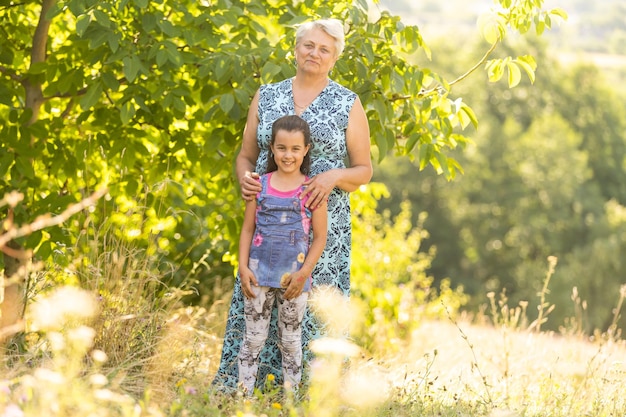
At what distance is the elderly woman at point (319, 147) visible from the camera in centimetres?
358

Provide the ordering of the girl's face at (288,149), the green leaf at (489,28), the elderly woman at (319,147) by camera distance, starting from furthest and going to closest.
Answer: the green leaf at (489,28) → the elderly woman at (319,147) → the girl's face at (288,149)

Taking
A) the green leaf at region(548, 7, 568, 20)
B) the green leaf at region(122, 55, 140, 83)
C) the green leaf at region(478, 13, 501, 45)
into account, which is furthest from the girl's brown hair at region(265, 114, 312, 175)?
the green leaf at region(548, 7, 568, 20)

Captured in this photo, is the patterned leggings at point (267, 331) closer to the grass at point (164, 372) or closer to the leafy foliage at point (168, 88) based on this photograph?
the grass at point (164, 372)

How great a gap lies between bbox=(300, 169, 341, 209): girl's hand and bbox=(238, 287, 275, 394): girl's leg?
399 mm

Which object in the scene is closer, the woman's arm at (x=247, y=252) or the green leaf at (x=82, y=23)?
the woman's arm at (x=247, y=252)

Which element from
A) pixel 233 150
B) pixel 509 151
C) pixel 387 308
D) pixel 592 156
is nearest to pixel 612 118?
pixel 592 156

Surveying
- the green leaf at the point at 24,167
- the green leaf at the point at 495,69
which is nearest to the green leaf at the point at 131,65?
the green leaf at the point at 24,167

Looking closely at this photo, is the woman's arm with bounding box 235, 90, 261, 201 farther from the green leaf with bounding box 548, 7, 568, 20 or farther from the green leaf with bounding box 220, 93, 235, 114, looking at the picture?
the green leaf with bounding box 548, 7, 568, 20

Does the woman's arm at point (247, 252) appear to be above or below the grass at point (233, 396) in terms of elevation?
above

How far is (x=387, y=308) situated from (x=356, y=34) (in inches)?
111

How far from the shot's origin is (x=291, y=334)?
3.67m

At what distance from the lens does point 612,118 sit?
114 ft

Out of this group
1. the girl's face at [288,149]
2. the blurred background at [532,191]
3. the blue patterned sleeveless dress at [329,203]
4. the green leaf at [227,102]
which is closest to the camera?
the girl's face at [288,149]

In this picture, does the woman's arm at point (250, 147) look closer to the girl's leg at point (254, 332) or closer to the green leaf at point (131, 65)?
the girl's leg at point (254, 332)
